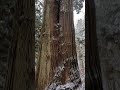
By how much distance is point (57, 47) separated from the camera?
5.98m

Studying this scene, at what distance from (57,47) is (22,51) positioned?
16.7ft

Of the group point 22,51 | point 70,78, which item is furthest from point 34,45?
point 70,78

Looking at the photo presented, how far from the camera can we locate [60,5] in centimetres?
633

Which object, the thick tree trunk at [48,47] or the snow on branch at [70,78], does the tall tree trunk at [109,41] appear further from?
the thick tree trunk at [48,47]

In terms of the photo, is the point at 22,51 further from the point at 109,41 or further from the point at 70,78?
the point at 70,78

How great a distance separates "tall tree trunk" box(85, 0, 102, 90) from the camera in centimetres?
74

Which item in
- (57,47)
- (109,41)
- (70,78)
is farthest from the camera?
(57,47)

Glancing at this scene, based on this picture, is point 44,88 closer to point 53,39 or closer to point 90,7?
point 53,39

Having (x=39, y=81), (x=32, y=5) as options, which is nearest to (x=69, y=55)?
(x=39, y=81)

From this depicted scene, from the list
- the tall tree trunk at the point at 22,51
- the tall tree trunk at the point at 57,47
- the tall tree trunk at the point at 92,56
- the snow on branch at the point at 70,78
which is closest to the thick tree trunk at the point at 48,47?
the tall tree trunk at the point at 57,47

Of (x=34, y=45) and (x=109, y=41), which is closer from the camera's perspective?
(x=109, y=41)

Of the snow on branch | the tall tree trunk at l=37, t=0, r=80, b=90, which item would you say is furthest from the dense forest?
the tall tree trunk at l=37, t=0, r=80, b=90

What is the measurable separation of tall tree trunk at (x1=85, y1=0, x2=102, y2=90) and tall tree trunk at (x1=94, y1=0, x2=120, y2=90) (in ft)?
0.12

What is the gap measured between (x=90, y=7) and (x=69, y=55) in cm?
514
